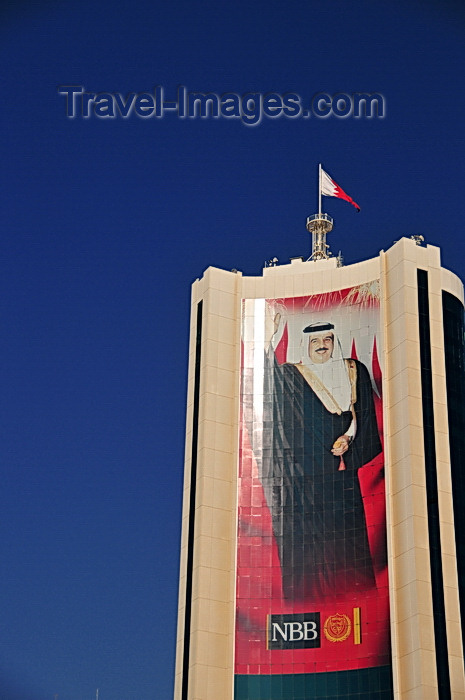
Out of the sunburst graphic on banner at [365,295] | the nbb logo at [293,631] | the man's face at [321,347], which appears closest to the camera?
the nbb logo at [293,631]

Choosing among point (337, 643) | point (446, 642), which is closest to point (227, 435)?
point (337, 643)

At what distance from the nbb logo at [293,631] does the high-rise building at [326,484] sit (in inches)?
5.4

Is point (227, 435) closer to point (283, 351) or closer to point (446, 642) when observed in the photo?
point (283, 351)

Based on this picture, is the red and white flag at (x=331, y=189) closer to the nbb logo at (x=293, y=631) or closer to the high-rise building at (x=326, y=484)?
the high-rise building at (x=326, y=484)

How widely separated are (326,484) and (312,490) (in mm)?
1591

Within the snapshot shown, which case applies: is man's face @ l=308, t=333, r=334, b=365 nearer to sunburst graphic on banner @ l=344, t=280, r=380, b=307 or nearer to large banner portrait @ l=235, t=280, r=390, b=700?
large banner portrait @ l=235, t=280, r=390, b=700

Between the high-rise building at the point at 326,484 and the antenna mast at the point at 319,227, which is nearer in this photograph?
the high-rise building at the point at 326,484

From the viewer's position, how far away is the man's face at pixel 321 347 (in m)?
134

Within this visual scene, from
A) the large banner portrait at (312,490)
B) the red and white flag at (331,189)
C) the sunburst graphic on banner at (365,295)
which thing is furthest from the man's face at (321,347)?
the red and white flag at (331,189)

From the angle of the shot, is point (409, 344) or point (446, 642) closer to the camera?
point (446, 642)

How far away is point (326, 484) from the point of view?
128m

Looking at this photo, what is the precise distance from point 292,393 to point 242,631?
84.3 feet

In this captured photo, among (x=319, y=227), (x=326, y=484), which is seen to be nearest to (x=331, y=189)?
(x=319, y=227)

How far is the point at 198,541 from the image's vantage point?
126125 millimetres
